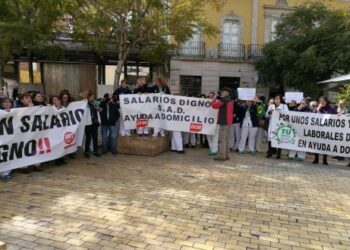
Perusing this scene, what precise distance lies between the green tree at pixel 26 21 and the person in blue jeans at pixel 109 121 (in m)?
4.50

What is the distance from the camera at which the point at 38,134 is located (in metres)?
8.20

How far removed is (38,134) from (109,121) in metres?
2.34

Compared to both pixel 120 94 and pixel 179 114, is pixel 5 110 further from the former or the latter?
pixel 179 114

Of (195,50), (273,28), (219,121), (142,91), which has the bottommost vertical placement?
(219,121)

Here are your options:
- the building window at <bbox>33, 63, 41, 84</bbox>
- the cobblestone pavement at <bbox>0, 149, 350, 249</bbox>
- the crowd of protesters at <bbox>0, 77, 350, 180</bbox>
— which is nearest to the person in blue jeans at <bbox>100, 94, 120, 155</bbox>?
the crowd of protesters at <bbox>0, 77, 350, 180</bbox>


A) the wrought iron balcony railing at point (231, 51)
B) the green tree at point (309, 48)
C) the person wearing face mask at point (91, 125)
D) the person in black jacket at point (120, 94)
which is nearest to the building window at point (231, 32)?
the wrought iron balcony railing at point (231, 51)

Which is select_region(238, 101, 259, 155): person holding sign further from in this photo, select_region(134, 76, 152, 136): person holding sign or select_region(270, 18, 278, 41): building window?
select_region(270, 18, 278, 41): building window

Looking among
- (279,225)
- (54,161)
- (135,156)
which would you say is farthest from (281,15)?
(279,225)

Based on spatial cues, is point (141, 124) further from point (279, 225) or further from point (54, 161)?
point (279, 225)

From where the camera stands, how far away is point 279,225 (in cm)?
551

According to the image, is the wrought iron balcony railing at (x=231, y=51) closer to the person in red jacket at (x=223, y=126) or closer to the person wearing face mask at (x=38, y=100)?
the person in red jacket at (x=223, y=126)

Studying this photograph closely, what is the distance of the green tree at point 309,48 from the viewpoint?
21.2 metres

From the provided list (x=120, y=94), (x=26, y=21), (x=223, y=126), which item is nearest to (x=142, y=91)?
(x=120, y=94)

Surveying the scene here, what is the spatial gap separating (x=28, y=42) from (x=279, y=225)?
1193 centimetres
